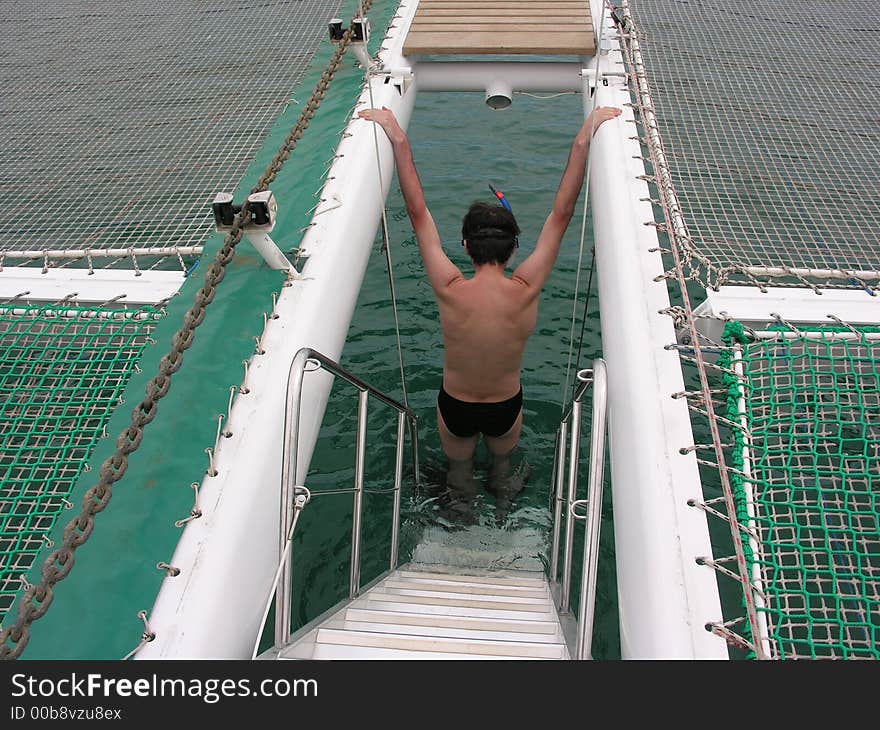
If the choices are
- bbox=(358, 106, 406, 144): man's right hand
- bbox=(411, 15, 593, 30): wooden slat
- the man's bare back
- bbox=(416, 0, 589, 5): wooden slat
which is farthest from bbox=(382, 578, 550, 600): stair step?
bbox=(416, 0, 589, 5): wooden slat

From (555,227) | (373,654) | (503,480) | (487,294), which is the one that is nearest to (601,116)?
(555,227)

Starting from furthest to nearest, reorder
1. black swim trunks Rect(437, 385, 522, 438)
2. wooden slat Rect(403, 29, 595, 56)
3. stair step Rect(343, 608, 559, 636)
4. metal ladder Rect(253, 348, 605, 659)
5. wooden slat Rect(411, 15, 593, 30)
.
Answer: wooden slat Rect(411, 15, 593, 30) → wooden slat Rect(403, 29, 595, 56) → black swim trunks Rect(437, 385, 522, 438) → stair step Rect(343, 608, 559, 636) → metal ladder Rect(253, 348, 605, 659)

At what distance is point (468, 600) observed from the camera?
2.65 meters

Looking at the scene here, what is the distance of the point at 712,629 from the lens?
1.60 meters

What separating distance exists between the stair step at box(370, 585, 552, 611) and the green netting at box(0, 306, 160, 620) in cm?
134

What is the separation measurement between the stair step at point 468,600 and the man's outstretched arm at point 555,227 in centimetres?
140

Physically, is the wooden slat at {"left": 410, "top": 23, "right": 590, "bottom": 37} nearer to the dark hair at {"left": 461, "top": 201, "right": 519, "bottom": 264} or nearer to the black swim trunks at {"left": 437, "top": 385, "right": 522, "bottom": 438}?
the dark hair at {"left": 461, "top": 201, "right": 519, "bottom": 264}

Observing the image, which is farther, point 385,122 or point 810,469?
point 385,122

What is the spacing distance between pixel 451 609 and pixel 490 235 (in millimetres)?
1609

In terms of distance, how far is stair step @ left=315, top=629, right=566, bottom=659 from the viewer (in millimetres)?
2033

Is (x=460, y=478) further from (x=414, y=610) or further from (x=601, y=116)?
(x=601, y=116)
